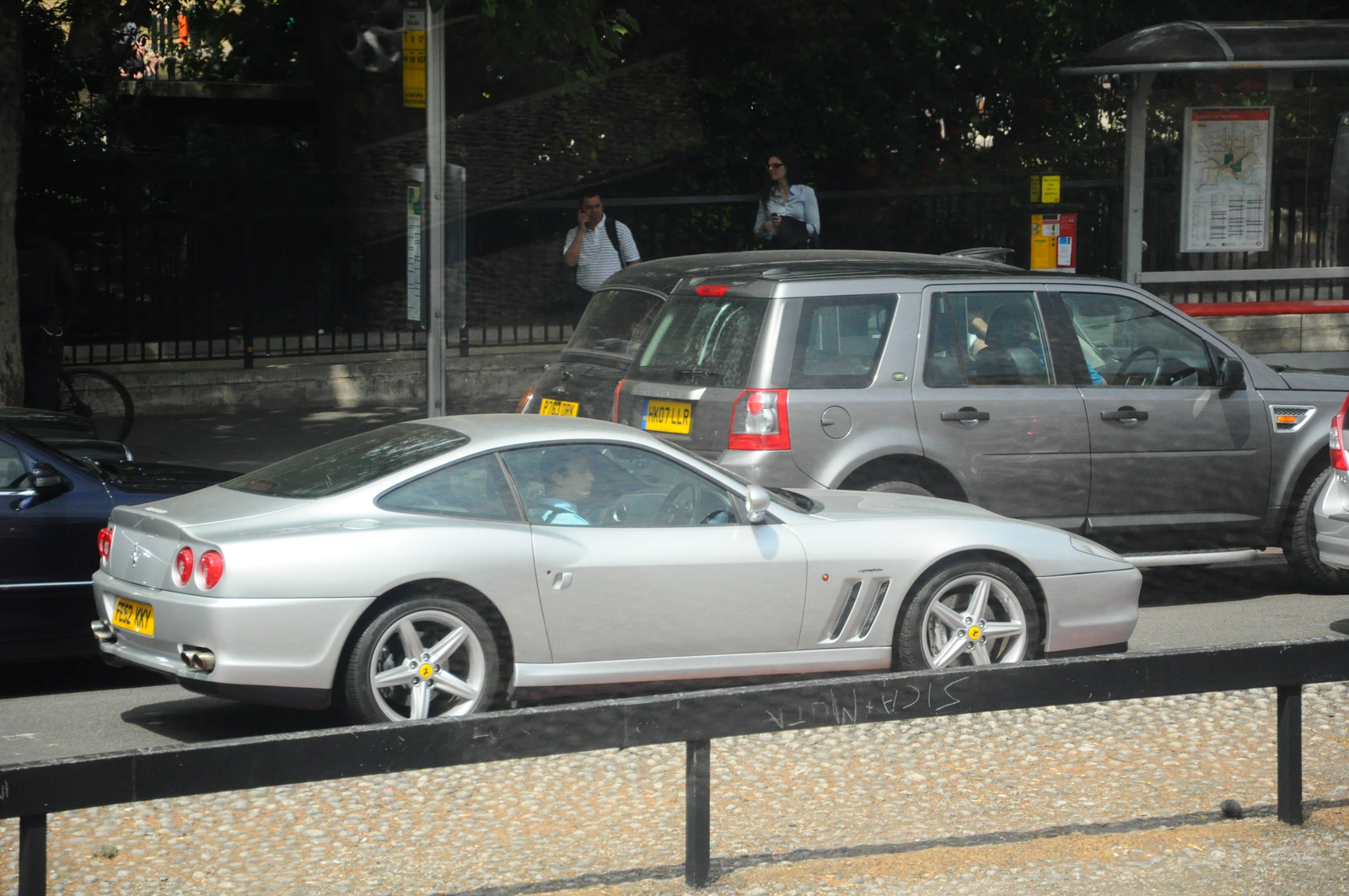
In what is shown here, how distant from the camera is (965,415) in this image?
8297 mm

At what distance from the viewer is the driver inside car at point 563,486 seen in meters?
6.43

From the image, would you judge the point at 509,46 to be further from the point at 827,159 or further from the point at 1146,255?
the point at 1146,255

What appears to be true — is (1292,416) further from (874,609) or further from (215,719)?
(215,719)

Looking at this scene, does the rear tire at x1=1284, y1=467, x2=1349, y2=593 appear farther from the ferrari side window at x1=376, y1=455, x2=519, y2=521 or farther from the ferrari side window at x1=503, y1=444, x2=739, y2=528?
the ferrari side window at x1=376, y1=455, x2=519, y2=521

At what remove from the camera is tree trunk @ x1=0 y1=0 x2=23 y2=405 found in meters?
11.8

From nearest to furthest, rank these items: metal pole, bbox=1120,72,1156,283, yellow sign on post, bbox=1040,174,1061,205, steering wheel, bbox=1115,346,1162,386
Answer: steering wheel, bbox=1115,346,1162,386
metal pole, bbox=1120,72,1156,283
yellow sign on post, bbox=1040,174,1061,205

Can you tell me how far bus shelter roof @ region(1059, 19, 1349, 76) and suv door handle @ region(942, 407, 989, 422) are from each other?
7711 millimetres

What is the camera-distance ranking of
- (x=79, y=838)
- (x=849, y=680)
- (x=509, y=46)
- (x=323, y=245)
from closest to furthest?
(x=849, y=680) < (x=79, y=838) < (x=323, y=245) < (x=509, y=46)

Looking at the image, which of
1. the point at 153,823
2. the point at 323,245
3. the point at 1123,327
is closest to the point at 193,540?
the point at 153,823

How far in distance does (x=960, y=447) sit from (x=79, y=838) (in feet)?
15.7

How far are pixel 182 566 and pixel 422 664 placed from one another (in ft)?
3.09

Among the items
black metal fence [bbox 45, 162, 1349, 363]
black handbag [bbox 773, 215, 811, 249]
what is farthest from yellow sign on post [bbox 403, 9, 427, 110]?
black handbag [bbox 773, 215, 811, 249]

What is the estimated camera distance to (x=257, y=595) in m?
5.81

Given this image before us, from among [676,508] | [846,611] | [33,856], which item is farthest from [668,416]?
[33,856]
